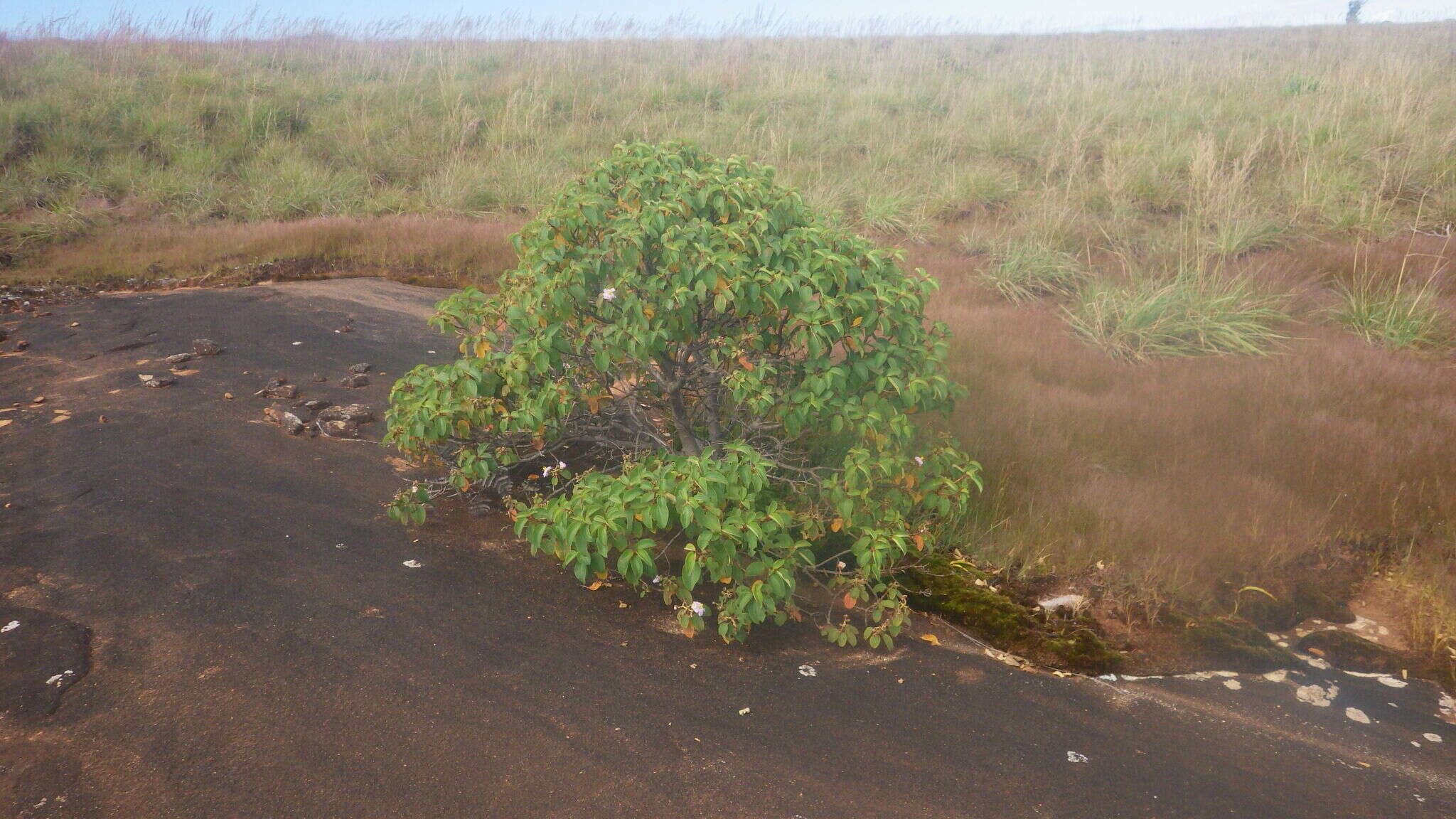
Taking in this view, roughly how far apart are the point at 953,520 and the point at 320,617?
101 inches

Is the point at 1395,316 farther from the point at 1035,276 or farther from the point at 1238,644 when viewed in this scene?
the point at 1238,644

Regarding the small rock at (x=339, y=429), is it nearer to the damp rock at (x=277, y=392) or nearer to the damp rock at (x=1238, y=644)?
the damp rock at (x=277, y=392)

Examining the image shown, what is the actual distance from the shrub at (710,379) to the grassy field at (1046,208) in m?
0.99

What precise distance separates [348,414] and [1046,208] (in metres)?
6.73

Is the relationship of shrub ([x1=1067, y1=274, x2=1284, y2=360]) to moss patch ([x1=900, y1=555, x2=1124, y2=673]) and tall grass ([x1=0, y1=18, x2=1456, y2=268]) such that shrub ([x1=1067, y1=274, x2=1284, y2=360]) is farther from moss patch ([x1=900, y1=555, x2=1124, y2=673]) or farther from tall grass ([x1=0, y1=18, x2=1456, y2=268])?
moss patch ([x1=900, y1=555, x2=1124, y2=673])

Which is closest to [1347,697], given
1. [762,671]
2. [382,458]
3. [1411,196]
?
[762,671]

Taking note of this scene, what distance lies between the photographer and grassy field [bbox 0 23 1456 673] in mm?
4184

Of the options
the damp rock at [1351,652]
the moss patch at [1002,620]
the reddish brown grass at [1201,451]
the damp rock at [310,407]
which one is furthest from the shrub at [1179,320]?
the damp rock at [310,407]

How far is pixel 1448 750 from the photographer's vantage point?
9.16ft

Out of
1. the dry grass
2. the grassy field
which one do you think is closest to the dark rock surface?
the grassy field

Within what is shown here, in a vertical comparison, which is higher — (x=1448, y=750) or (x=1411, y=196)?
(x=1411, y=196)

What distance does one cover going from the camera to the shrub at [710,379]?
300 cm

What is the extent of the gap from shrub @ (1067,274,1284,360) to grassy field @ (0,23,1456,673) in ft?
0.10

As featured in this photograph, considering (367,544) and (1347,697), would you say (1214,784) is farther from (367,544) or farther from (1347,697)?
(367,544)
